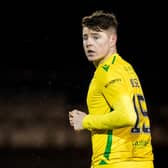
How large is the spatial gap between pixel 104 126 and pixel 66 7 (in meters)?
2.91

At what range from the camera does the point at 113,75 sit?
2.25 meters

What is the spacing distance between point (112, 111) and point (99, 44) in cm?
29

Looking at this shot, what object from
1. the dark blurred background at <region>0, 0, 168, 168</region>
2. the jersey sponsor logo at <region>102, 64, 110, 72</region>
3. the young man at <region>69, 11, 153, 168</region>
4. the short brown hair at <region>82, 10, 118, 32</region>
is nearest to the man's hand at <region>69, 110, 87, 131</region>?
the young man at <region>69, 11, 153, 168</region>

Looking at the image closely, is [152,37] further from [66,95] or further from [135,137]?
[135,137]

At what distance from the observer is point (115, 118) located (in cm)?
219

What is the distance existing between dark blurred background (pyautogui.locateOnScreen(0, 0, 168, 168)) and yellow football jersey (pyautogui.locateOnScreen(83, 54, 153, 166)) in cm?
247

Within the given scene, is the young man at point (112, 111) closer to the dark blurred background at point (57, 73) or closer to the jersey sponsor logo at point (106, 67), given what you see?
the jersey sponsor logo at point (106, 67)

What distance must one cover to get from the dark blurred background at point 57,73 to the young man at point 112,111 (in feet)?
7.97

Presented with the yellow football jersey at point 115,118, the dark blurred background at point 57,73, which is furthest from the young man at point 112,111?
the dark blurred background at point 57,73

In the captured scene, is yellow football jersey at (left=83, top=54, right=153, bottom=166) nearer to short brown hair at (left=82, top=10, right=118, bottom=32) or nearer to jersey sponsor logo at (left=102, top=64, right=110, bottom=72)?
jersey sponsor logo at (left=102, top=64, right=110, bottom=72)

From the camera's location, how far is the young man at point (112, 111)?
7.23ft

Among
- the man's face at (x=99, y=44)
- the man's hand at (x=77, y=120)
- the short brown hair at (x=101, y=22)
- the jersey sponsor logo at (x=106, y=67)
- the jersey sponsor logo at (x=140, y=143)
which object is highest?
the short brown hair at (x=101, y=22)

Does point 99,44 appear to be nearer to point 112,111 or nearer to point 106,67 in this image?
point 106,67

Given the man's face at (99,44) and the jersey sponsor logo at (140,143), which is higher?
the man's face at (99,44)
